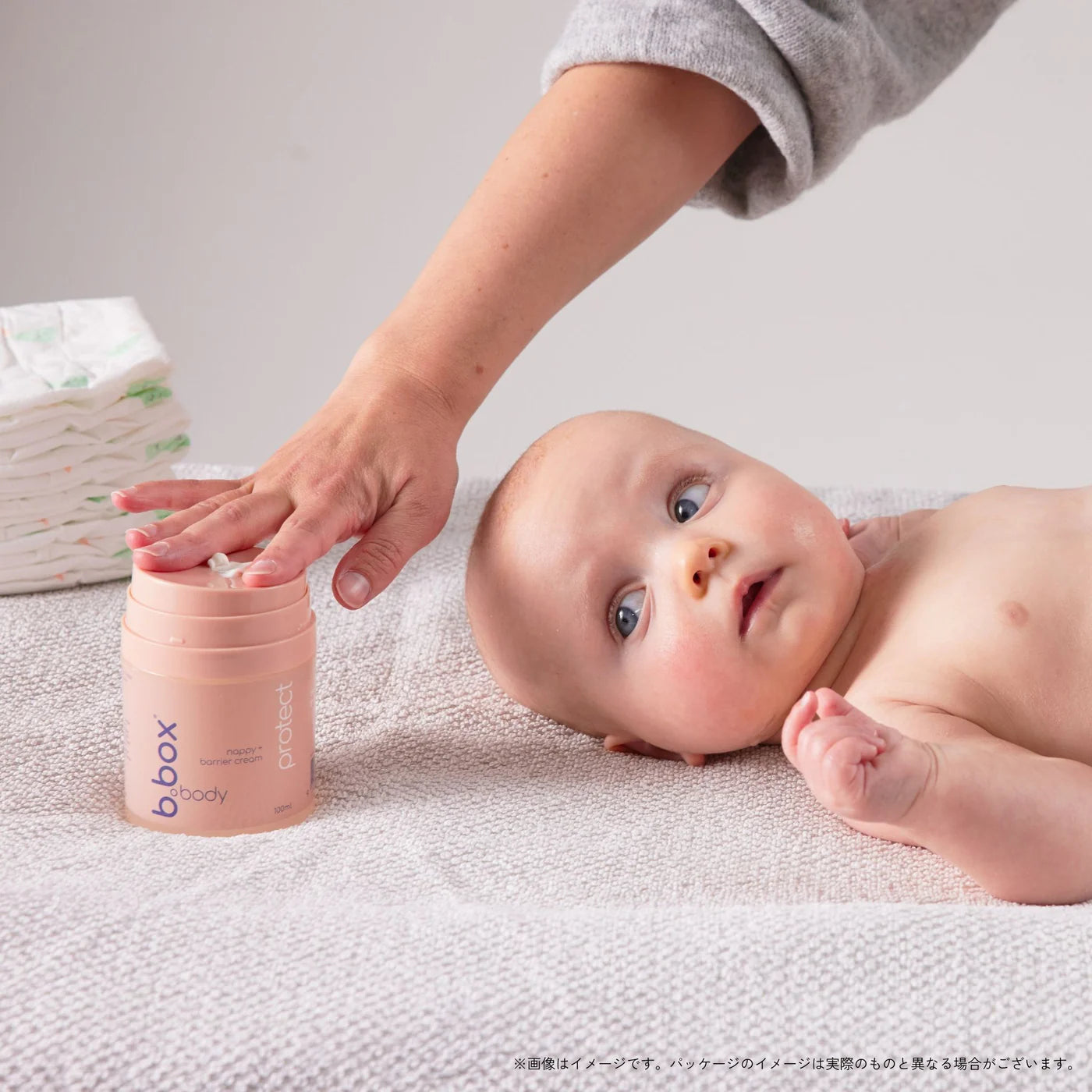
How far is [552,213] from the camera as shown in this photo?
150 centimetres

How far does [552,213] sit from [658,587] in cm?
47

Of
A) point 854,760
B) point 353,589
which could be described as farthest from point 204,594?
point 854,760

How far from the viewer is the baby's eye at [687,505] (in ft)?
4.42

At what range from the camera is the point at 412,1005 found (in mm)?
813

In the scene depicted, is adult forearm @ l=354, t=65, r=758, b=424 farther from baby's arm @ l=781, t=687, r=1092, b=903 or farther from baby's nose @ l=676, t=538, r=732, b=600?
baby's arm @ l=781, t=687, r=1092, b=903

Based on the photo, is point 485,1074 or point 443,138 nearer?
point 485,1074

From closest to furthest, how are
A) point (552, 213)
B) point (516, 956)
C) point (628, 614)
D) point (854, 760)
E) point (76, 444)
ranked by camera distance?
point (516, 956), point (854, 760), point (628, 614), point (552, 213), point (76, 444)

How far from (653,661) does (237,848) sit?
0.42 meters

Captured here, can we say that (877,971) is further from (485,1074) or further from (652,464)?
(652,464)

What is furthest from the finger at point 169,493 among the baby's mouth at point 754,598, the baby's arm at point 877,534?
the baby's arm at point 877,534

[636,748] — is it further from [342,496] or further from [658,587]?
[342,496]

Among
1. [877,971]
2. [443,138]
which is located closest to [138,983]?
[877,971]

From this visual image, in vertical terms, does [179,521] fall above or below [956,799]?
above

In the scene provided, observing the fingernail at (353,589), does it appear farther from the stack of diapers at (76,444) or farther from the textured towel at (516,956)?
the stack of diapers at (76,444)
